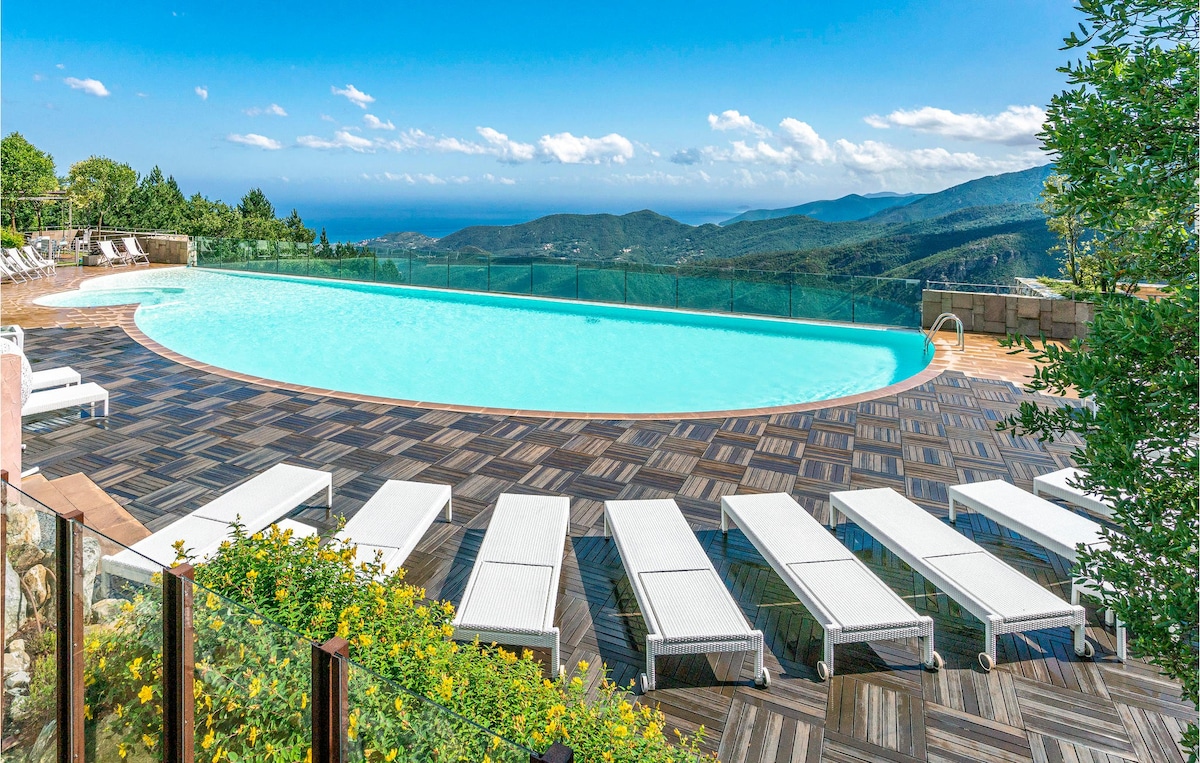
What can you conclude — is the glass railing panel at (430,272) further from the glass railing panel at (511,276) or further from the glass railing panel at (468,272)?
the glass railing panel at (511,276)

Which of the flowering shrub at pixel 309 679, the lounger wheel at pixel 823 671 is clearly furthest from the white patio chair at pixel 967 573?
the flowering shrub at pixel 309 679

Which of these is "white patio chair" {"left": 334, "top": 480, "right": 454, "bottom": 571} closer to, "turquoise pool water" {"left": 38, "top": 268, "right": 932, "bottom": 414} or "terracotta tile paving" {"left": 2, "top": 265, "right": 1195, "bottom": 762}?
"terracotta tile paving" {"left": 2, "top": 265, "right": 1195, "bottom": 762}

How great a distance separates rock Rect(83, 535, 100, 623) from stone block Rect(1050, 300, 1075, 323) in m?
12.9

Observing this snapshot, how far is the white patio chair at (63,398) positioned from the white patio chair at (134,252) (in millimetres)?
18300

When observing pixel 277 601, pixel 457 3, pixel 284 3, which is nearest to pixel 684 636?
pixel 277 601

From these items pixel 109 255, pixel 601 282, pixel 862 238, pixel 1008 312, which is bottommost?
pixel 1008 312

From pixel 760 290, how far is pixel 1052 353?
1290 cm

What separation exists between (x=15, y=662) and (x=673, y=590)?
2.64 m

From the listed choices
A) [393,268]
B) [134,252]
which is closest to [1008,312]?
[393,268]

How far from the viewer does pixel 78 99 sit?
159 feet

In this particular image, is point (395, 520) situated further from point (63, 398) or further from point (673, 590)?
point (63, 398)

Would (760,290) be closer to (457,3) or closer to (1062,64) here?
(1062,64)

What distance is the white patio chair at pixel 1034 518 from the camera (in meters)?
3.80

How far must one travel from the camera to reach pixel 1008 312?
11766 millimetres
